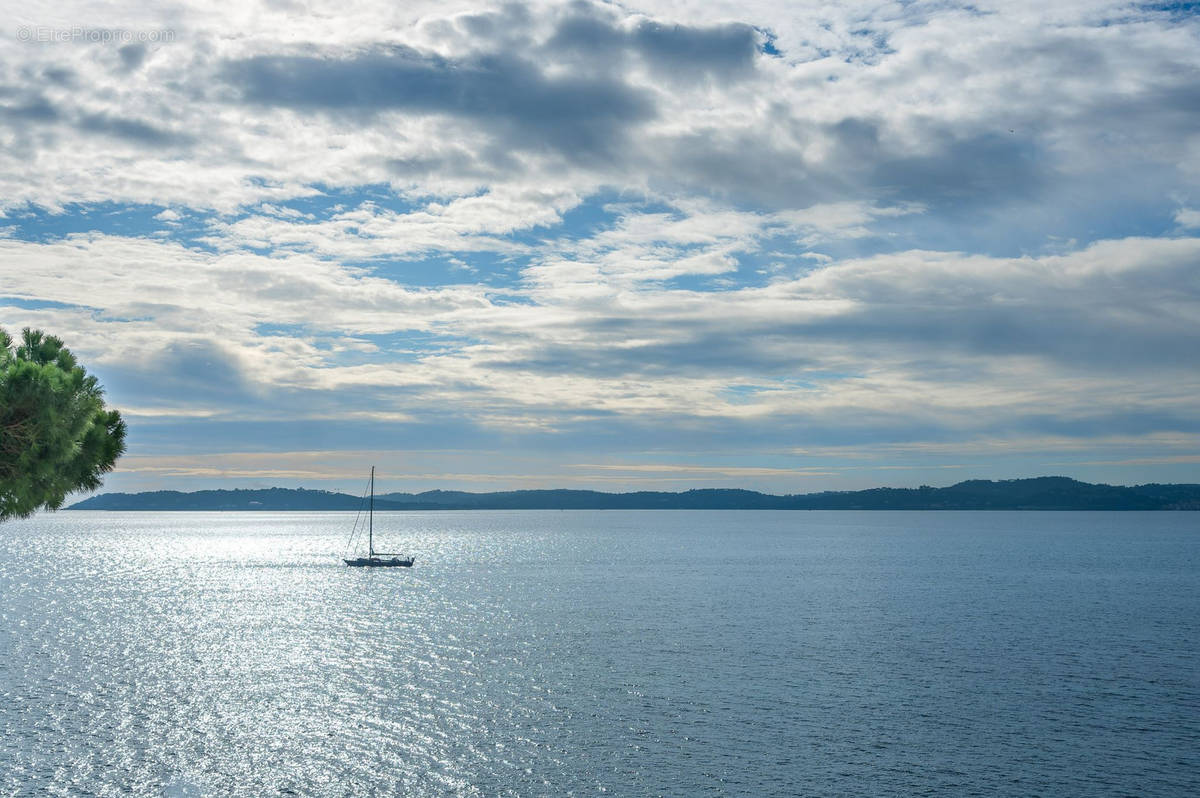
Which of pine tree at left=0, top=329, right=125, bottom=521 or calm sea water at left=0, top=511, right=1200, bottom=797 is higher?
pine tree at left=0, top=329, right=125, bottom=521

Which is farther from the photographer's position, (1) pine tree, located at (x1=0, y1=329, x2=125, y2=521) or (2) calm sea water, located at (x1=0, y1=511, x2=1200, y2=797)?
(2) calm sea water, located at (x1=0, y1=511, x2=1200, y2=797)

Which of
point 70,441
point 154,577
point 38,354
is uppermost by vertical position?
point 38,354

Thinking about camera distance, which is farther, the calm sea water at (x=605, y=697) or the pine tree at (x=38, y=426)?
the calm sea water at (x=605, y=697)

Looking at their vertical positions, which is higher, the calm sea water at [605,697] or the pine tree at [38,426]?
the pine tree at [38,426]

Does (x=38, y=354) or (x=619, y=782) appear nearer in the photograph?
(x=38, y=354)

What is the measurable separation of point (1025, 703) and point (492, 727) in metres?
43.8

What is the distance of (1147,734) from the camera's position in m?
62.6

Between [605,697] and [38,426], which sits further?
[605,697]

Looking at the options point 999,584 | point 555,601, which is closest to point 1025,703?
point 555,601

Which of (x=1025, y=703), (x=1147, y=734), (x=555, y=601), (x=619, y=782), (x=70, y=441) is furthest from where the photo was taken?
(x=555, y=601)

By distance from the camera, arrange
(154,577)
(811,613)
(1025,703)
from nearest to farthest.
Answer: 1. (1025,703)
2. (811,613)
3. (154,577)

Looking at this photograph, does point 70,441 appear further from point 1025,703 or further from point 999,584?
point 999,584

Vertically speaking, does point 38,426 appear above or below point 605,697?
above

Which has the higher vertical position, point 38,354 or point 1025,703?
point 38,354
